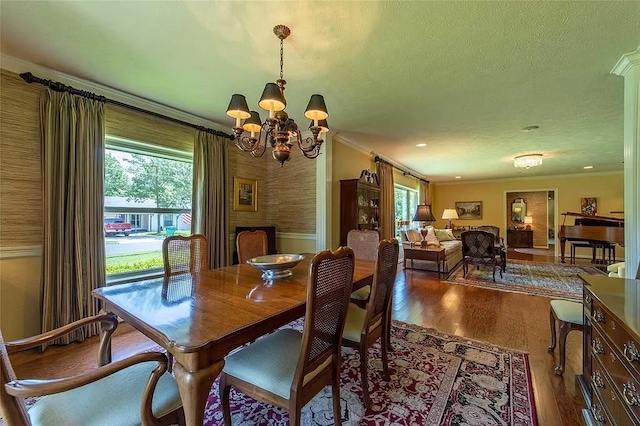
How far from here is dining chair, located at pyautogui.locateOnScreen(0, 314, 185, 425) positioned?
0.86 m

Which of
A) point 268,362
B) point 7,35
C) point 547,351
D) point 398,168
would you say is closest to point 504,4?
point 268,362

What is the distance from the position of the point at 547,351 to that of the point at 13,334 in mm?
4653

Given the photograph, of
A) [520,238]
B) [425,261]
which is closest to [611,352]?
[425,261]

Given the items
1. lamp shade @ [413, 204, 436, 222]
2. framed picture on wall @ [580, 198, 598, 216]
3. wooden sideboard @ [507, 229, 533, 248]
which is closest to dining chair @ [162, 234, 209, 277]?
lamp shade @ [413, 204, 436, 222]

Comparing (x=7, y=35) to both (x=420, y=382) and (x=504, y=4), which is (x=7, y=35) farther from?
(x=420, y=382)

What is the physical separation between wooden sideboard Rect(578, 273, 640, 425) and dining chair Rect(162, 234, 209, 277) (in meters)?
2.57

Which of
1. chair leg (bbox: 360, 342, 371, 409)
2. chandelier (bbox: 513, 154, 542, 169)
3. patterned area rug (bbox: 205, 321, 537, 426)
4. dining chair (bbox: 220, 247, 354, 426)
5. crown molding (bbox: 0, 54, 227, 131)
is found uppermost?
crown molding (bbox: 0, 54, 227, 131)

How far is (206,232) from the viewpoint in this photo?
357 cm

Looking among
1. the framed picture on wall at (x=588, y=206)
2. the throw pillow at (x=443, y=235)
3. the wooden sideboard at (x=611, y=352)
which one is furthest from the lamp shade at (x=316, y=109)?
the framed picture on wall at (x=588, y=206)

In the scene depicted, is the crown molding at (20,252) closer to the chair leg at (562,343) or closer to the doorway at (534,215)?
the chair leg at (562,343)

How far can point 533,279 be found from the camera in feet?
16.7

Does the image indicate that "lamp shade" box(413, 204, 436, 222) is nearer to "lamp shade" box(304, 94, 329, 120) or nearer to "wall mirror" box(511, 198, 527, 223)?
"lamp shade" box(304, 94, 329, 120)

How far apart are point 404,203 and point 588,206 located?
17.6 ft

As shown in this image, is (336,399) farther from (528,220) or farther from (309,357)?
(528,220)
